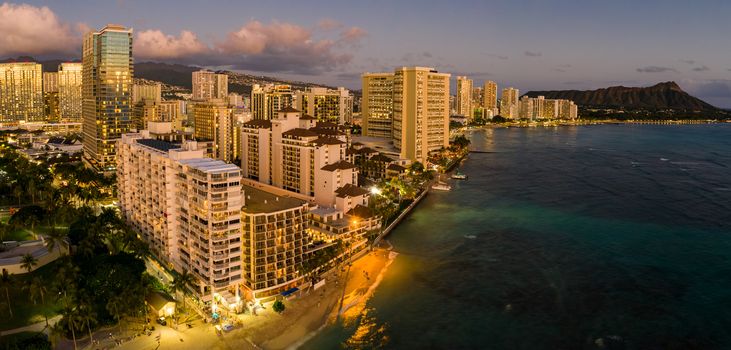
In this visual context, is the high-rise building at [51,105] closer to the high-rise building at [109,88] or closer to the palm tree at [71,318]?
the high-rise building at [109,88]

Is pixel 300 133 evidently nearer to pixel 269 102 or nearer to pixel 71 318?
pixel 71 318

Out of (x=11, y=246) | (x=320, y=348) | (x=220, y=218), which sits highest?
(x=220, y=218)

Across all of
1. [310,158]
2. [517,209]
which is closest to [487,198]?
[517,209]

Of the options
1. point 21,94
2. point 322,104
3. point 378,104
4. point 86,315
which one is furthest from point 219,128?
point 21,94

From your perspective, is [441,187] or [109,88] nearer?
[441,187]

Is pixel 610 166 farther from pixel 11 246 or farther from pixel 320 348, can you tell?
pixel 11 246

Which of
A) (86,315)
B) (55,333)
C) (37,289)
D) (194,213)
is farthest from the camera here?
(194,213)

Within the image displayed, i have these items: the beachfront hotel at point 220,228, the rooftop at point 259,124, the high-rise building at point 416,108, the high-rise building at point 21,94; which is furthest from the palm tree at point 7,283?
the high-rise building at point 21,94
